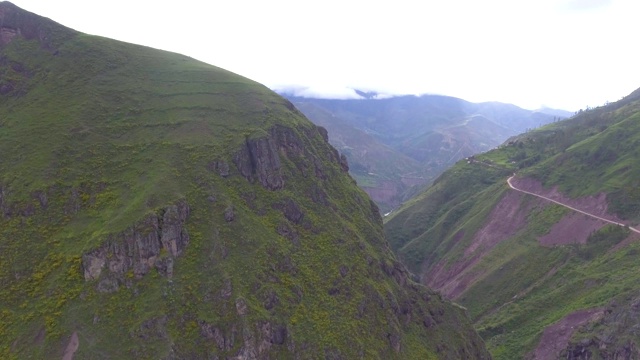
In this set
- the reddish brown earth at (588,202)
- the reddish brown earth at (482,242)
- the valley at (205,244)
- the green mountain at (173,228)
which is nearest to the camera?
the green mountain at (173,228)

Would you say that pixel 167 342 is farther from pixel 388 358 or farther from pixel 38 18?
pixel 38 18

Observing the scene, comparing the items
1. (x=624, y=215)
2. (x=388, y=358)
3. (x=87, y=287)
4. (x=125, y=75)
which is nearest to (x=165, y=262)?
(x=87, y=287)

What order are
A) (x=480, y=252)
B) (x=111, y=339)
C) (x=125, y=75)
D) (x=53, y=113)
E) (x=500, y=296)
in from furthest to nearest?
(x=480, y=252), (x=500, y=296), (x=125, y=75), (x=53, y=113), (x=111, y=339)

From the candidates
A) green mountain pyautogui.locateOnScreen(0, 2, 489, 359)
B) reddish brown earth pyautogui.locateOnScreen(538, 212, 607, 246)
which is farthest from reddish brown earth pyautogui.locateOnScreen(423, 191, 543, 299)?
green mountain pyautogui.locateOnScreen(0, 2, 489, 359)

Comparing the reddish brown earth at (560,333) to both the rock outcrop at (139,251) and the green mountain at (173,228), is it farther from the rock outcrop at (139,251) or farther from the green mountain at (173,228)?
the rock outcrop at (139,251)

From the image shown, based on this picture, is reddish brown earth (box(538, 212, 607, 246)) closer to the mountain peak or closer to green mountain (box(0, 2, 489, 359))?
green mountain (box(0, 2, 489, 359))

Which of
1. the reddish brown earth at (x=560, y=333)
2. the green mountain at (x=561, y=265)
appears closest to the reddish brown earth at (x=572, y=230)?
the green mountain at (x=561, y=265)

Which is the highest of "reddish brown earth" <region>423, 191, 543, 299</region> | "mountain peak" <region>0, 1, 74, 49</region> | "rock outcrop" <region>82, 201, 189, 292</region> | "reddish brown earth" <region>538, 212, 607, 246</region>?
"mountain peak" <region>0, 1, 74, 49</region>
